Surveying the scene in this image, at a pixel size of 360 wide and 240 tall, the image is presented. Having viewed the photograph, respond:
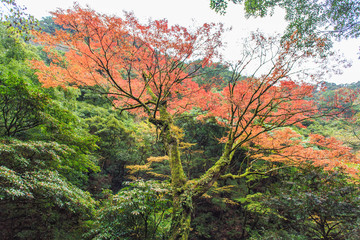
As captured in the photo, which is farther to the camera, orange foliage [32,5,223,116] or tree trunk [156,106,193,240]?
orange foliage [32,5,223,116]

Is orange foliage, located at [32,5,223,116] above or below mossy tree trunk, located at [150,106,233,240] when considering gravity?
above

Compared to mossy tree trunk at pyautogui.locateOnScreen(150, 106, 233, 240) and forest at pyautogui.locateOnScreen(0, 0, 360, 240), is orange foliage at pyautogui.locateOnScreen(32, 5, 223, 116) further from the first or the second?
mossy tree trunk at pyautogui.locateOnScreen(150, 106, 233, 240)

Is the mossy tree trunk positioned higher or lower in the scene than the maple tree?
lower

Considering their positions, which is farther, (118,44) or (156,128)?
(156,128)

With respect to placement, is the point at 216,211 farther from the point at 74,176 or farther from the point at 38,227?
the point at 38,227

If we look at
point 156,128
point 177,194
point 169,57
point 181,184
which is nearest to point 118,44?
point 169,57

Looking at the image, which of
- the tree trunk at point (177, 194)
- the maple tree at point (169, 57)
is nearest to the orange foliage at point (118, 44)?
the maple tree at point (169, 57)

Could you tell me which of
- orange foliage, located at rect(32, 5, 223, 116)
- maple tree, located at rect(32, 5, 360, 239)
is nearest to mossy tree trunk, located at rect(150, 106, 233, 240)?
maple tree, located at rect(32, 5, 360, 239)

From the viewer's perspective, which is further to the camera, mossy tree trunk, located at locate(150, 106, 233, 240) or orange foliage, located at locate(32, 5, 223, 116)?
orange foliage, located at locate(32, 5, 223, 116)

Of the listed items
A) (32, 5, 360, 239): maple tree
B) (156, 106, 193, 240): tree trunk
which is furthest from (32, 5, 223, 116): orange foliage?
(156, 106, 193, 240): tree trunk

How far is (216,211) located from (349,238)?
6.47 m

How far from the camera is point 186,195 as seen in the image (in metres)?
3.00

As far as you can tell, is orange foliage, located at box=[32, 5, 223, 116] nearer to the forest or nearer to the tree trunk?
the forest

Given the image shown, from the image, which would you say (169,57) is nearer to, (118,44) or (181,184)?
(118,44)
